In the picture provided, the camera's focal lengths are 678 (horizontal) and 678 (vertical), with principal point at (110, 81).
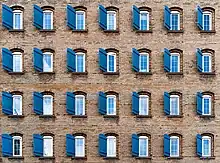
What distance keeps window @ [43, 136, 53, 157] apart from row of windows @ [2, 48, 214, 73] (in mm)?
4079

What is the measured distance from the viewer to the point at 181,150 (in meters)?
40.7

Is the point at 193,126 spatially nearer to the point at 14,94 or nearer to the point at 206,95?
the point at 206,95

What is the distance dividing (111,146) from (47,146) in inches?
151

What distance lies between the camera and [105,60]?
4066cm

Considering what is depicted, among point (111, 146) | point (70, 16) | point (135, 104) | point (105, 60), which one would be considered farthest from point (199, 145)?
point (70, 16)

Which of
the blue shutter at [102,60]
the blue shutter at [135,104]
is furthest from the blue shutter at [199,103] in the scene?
the blue shutter at [102,60]

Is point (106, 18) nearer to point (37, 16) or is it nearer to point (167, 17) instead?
point (167, 17)

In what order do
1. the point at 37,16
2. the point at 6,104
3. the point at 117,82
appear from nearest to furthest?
the point at 6,104 < the point at 37,16 < the point at 117,82

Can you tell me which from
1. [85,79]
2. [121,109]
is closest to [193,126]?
[121,109]

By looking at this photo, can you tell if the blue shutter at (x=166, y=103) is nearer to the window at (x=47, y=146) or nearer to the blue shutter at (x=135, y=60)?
the blue shutter at (x=135, y=60)

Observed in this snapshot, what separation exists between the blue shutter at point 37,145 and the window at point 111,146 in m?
4.00

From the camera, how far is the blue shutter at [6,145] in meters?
40.0

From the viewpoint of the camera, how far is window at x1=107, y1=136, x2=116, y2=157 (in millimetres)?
40656

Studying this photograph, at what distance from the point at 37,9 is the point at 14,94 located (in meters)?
5.26
